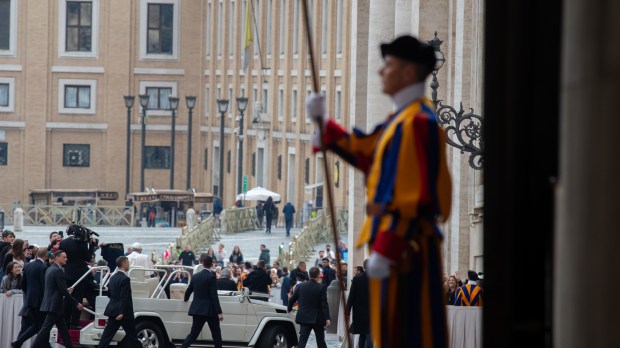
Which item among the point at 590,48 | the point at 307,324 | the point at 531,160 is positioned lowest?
the point at 307,324

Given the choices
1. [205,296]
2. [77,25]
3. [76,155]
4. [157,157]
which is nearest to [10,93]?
[76,155]

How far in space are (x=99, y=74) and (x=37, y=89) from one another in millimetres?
2733

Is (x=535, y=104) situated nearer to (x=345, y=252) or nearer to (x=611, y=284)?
(x=611, y=284)

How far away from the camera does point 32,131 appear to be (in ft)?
232

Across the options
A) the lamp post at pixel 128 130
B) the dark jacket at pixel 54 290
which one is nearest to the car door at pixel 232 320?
the dark jacket at pixel 54 290

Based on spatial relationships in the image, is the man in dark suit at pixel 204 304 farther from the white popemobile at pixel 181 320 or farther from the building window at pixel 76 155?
the building window at pixel 76 155

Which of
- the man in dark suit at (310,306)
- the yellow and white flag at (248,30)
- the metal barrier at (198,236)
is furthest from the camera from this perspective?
the yellow and white flag at (248,30)

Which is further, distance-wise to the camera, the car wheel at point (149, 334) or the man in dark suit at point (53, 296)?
the car wheel at point (149, 334)

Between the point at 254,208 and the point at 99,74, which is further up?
the point at 99,74

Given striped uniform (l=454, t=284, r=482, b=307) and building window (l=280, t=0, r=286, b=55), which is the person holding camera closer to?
striped uniform (l=454, t=284, r=482, b=307)

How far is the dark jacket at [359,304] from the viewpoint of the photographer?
61.9 ft

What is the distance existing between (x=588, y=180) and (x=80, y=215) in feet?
181

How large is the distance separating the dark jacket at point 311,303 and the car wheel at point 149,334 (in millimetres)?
1736

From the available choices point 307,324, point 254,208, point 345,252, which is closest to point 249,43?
point 254,208
